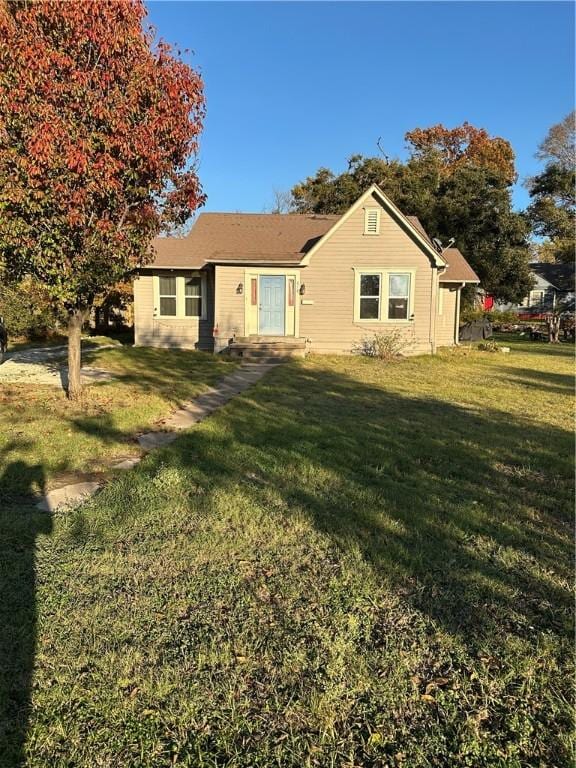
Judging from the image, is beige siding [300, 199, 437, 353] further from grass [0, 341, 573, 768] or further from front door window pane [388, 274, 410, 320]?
grass [0, 341, 573, 768]

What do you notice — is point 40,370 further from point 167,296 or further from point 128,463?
point 128,463

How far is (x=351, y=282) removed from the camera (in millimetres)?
16344

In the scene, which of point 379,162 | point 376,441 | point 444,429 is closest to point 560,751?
point 376,441

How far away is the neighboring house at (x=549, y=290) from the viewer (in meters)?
45.4

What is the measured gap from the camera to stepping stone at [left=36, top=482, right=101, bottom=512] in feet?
14.1

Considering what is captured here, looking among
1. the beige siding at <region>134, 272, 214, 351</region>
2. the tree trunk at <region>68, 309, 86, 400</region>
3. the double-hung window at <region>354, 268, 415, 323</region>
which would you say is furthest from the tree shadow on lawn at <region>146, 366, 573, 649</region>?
the beige siding at <region>134, 272, 214, 351</region>

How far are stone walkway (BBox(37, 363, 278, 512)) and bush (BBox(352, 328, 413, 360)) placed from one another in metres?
3.61

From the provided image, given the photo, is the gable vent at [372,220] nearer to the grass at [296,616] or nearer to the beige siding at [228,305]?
the beige siding at [228,305]

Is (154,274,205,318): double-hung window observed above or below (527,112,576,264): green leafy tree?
below

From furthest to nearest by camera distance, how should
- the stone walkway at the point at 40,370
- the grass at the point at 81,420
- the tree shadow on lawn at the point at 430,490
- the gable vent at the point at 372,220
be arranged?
the gable vent at the point at 372,220 → the stone walkway at the point at 40,370 → the grass at the point at 81,420 → the tree shadow on lawn at the point at 430,490

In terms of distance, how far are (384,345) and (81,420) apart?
10341 millimetres

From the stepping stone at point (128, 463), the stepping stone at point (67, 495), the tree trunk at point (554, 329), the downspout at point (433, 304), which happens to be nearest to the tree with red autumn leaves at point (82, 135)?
the stepping stone at point (128, 463)

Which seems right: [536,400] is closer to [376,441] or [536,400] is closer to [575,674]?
[376,441]

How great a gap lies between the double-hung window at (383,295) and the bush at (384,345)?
1.63 ft
